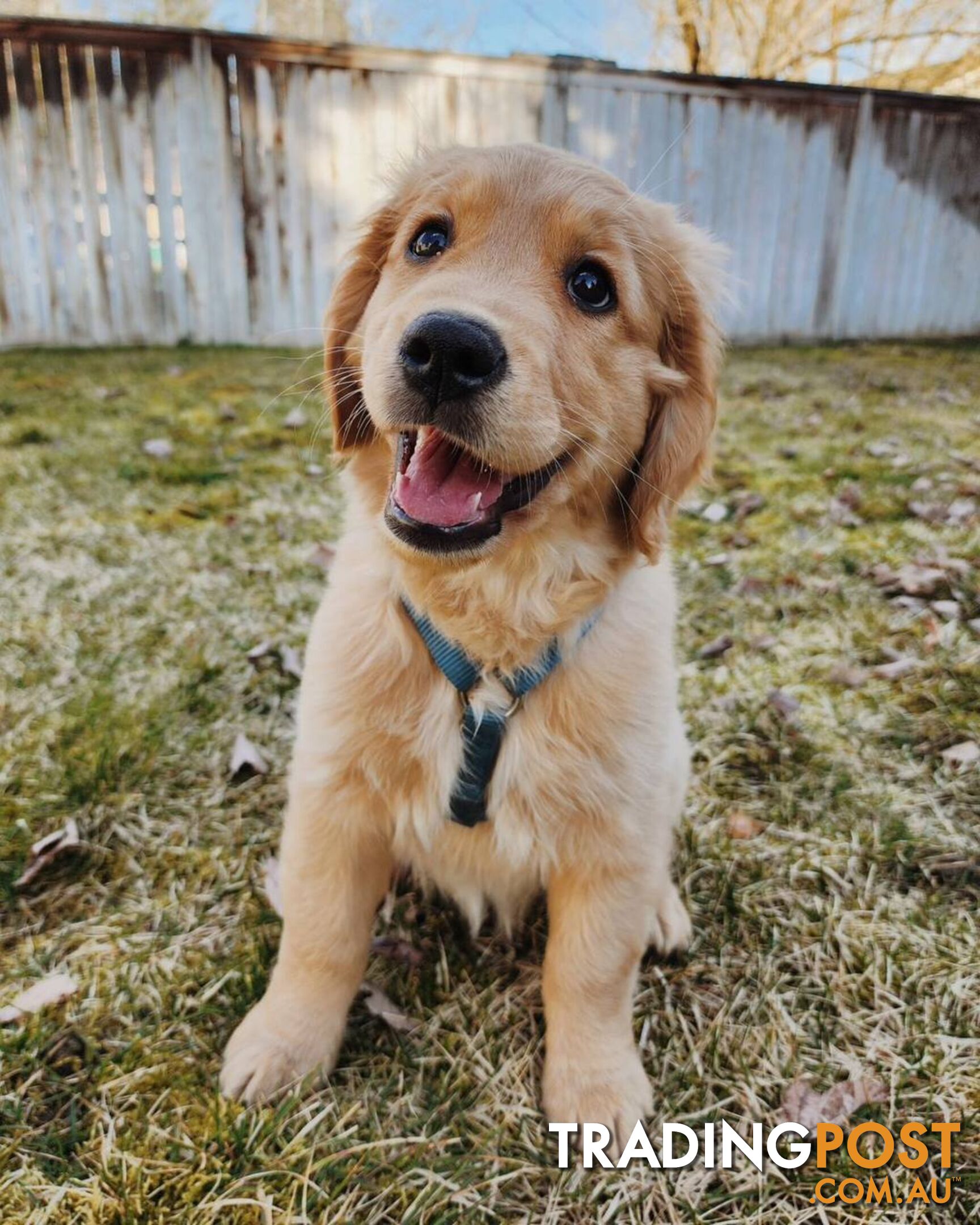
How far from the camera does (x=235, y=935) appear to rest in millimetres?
1899

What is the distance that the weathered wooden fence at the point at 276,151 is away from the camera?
682cm

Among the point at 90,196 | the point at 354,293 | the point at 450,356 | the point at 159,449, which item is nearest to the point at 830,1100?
the point at 450,356

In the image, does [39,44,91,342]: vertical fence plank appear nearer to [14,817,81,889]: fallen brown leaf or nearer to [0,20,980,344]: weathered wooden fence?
[0,20,980,344]: weathered wooden fence

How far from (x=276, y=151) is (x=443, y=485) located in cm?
688

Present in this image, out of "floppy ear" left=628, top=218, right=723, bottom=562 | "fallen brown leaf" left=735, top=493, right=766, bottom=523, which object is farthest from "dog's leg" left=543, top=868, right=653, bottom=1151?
"fallen brown leaf" left=735, top=493, right=766, bottom=523

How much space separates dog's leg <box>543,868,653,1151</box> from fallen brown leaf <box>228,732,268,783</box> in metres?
1.05

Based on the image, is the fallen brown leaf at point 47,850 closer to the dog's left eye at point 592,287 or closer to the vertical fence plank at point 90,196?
the dog's left eye at point 592,287

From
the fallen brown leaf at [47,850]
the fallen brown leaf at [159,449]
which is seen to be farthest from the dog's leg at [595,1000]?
the fallen brown leaf at [159,449]

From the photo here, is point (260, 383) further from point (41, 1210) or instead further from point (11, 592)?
point (41, 1210)

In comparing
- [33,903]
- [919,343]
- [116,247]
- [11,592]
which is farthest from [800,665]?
[919,343]

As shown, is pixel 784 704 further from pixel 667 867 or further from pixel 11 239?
pixel 11 239

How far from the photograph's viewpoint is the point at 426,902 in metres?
2.03

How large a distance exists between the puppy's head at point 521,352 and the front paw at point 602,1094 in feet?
3.19

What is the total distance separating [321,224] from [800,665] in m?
6.06
